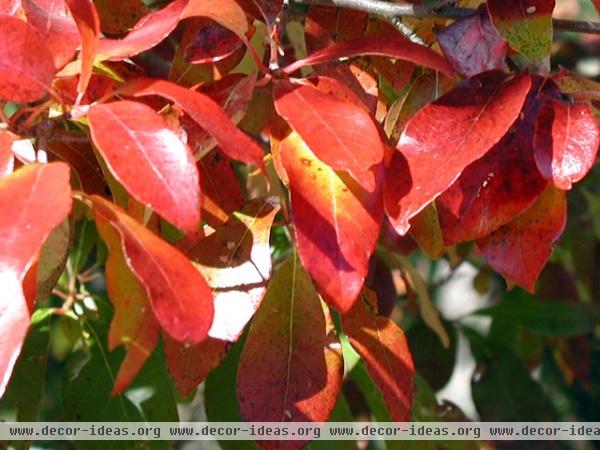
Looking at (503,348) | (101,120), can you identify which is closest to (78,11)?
(101,120)

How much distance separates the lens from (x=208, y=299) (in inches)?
23.1

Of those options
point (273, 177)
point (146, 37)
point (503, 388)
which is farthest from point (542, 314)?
point (146, 37)

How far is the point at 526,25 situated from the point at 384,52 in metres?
0.14

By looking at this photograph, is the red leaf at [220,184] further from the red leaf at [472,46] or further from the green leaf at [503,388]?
the green leaf at [503,388]

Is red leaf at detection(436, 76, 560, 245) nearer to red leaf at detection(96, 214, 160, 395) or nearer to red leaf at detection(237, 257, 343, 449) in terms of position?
red leaf at detection(237, 257, 343, 449)

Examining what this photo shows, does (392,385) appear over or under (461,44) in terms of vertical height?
under

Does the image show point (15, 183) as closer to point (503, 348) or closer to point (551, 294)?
point (503, 348)

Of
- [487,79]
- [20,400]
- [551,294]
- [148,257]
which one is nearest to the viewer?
[148,257]

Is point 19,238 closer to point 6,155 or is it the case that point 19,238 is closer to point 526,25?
point 6,155

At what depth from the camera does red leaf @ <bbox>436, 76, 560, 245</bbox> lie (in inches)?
29.4

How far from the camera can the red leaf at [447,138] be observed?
677mm

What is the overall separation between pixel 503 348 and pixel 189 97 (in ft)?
4.09

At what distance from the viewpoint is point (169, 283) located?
1.87ft

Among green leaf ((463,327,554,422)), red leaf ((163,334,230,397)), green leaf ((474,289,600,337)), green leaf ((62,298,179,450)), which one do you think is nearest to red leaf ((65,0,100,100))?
red leaf ((163,334,230,397))
